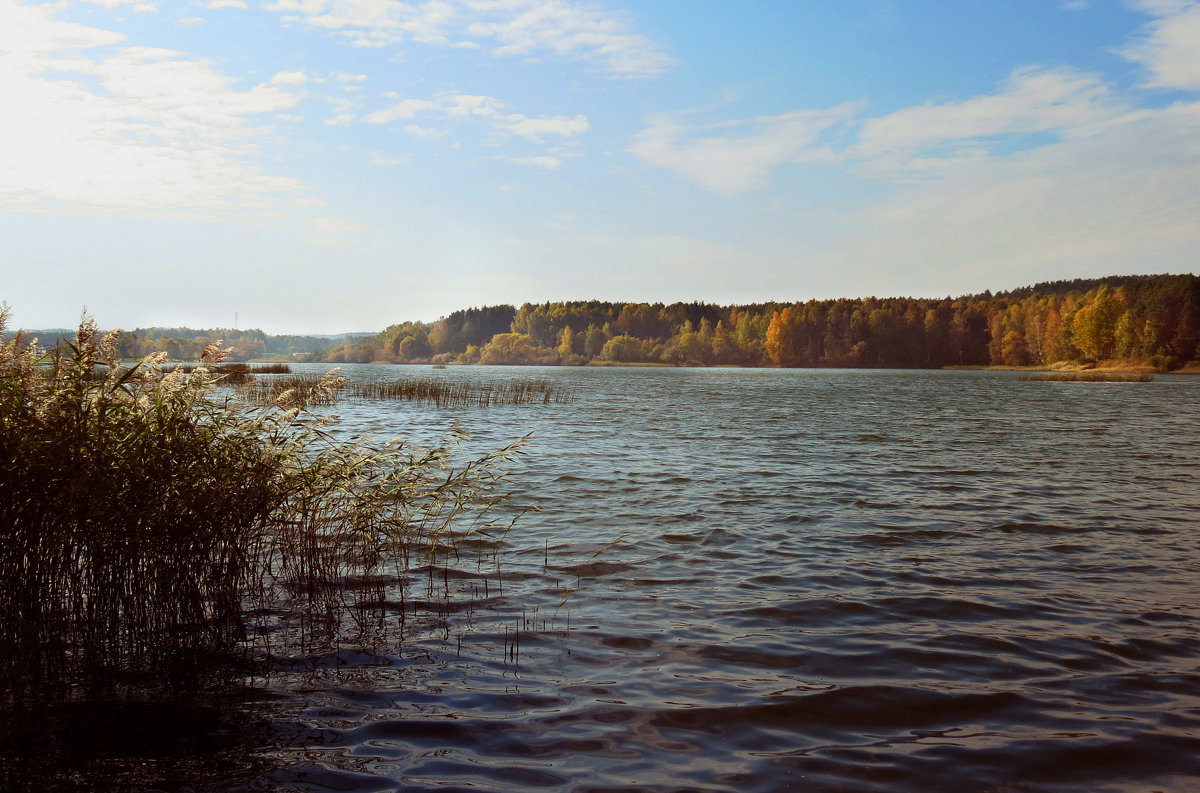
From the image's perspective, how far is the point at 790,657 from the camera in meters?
7.15

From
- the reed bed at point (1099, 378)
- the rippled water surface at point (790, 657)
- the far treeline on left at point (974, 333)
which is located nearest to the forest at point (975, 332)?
the far treeline on left at point (974, 333)

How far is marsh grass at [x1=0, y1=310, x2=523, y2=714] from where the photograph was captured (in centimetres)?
601

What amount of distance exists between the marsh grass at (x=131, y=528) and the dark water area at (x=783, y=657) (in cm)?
107

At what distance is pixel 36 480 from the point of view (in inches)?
237

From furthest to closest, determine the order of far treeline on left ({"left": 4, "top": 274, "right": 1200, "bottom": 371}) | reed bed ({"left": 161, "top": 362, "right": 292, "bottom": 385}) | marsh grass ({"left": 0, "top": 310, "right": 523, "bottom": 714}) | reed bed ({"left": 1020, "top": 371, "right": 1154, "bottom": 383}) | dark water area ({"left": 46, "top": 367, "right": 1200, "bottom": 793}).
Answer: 1. far treeline on left ({"left": 4, "top": 274, "right": 1200, "bottom": 371})
2. reed bed ({"left": 1020, "top": 371, "right": 1154, "bottom": 383})
3. reed bed ({"left": 161, "top": 362, "right": 292, "bottom": 385})
4. marsh grass ({"left": 0, "top": 310, "right": 523, "bottom": 714})
5. dark water area ({"left": 46, "top": 367, "right": 1200, "bottom": 793})

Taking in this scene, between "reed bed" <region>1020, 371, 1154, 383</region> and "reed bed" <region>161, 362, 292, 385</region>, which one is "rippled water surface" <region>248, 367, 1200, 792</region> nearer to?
"reed bed" <region>161, 362, 292, 385</region>

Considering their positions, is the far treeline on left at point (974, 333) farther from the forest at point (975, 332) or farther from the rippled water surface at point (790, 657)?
the rippled water surface at point (790, 657)

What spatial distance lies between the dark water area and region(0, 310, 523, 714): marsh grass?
1.07m

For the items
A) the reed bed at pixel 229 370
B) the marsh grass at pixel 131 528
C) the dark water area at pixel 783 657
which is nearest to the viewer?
the dark water area at pixel 783 657

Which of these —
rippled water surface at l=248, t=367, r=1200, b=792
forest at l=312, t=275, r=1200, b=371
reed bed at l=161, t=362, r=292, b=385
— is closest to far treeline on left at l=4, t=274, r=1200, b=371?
forest at l=312, t=275, r=1200, b=371

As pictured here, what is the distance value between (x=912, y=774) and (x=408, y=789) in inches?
132

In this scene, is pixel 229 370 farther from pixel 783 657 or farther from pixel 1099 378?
pixel 1099 378

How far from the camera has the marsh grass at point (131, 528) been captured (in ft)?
19.7

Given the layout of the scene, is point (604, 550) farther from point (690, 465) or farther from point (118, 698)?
point (690, 465)
